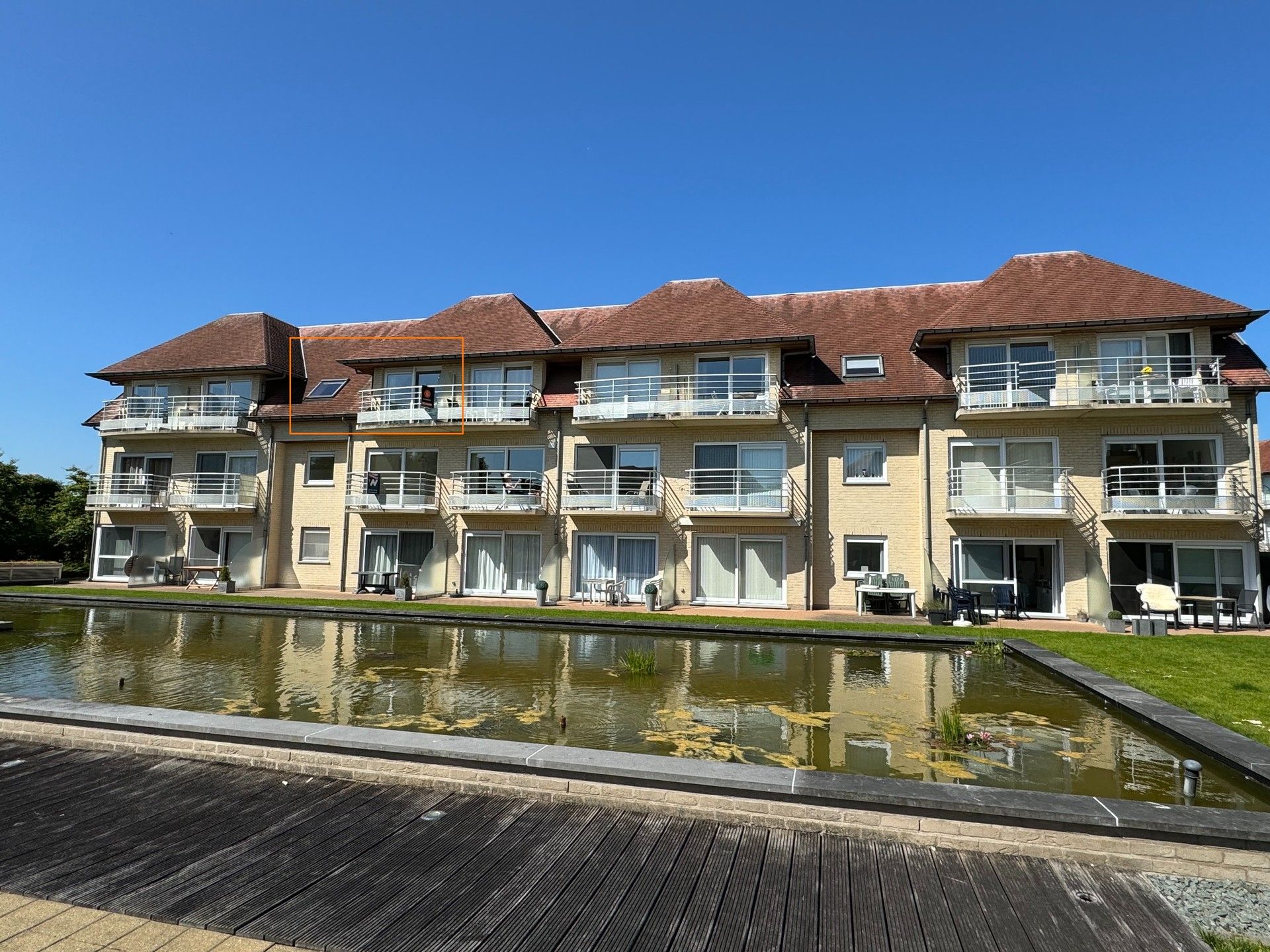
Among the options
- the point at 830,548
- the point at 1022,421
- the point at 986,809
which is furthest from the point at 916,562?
the point at 986,809

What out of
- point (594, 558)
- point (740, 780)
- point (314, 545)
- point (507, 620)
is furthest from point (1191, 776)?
point (314, 545)

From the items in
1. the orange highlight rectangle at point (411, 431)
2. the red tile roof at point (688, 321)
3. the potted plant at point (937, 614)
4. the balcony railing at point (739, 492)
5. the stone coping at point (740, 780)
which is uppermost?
the red tile roof at point (688, 321)

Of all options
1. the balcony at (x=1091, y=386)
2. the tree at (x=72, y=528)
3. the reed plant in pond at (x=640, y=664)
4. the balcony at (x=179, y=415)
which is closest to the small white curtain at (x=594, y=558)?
the reed plant in pond at (x=640, y=664)

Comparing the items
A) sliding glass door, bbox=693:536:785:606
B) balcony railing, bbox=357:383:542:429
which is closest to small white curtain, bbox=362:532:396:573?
balcony railing, bbox=357:383:542:429

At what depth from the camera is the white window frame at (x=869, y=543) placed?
18.6m

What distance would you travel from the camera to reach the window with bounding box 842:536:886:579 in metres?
18.7

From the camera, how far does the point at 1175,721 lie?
6.88 meters

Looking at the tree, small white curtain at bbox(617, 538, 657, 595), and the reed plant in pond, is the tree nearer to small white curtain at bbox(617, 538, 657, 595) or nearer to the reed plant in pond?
small white curtain at bbox(617, 538, 657, 595)

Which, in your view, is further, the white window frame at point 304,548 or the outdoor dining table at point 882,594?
the white window frame at point 304,548

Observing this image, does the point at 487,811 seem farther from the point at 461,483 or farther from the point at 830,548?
the point at 461,483

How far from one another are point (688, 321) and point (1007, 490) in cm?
952

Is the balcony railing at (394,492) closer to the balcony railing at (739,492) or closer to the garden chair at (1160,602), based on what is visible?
the balcony railing at (739,492)

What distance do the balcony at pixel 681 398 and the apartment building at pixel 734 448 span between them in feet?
0.24

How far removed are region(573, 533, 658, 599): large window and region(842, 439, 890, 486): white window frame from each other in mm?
5518
